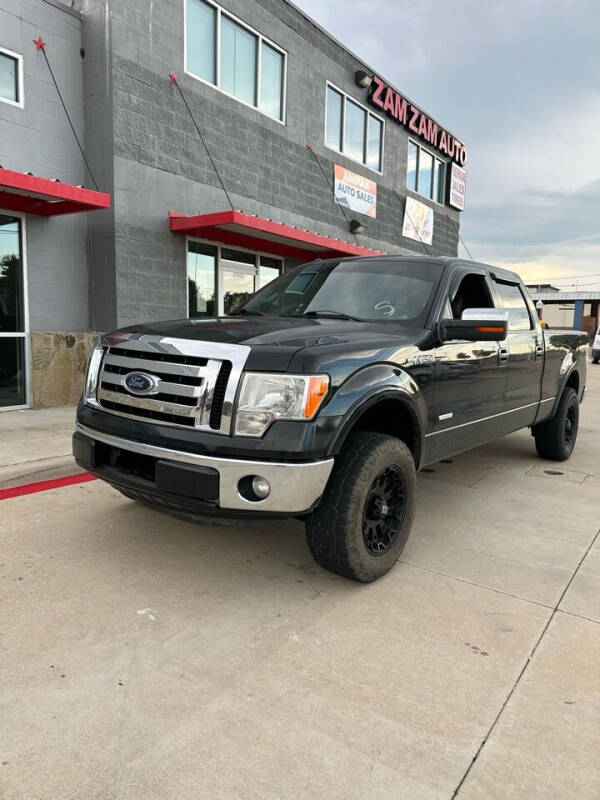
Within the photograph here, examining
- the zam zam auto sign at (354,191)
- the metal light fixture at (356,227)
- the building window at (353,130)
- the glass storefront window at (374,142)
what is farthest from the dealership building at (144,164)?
the glass storefront window at (374,142)

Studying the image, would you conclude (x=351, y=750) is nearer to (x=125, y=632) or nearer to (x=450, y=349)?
(x=125, y=632)

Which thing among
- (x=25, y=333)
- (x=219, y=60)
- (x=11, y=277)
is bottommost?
(x=25, y=333)

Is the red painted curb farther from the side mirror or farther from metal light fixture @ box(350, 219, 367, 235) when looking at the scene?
metal light fixture @ box(350, 219, 367, 235)

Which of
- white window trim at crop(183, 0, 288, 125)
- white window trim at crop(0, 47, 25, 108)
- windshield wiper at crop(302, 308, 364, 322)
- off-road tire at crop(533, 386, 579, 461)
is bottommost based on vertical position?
off-road tire at crop(533, 386, 579, 461)

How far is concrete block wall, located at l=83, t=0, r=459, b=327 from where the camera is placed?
28.7ft

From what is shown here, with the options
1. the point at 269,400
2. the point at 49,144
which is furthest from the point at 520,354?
the point at 49,144

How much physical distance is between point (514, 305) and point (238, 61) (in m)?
8.52

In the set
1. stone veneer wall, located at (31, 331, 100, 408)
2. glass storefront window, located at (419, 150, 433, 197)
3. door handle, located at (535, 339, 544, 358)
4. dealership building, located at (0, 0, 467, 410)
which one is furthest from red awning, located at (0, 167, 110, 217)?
glass storefront window, located at (419, 150, 433, 197)

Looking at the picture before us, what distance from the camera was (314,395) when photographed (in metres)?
2.77

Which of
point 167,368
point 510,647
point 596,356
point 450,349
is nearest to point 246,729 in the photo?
point 510,647

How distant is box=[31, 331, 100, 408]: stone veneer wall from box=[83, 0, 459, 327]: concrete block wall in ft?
2.52

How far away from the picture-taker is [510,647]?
2658 millimetres

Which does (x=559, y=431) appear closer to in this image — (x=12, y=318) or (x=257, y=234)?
(x=257, y=234)

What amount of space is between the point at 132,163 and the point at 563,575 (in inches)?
324
